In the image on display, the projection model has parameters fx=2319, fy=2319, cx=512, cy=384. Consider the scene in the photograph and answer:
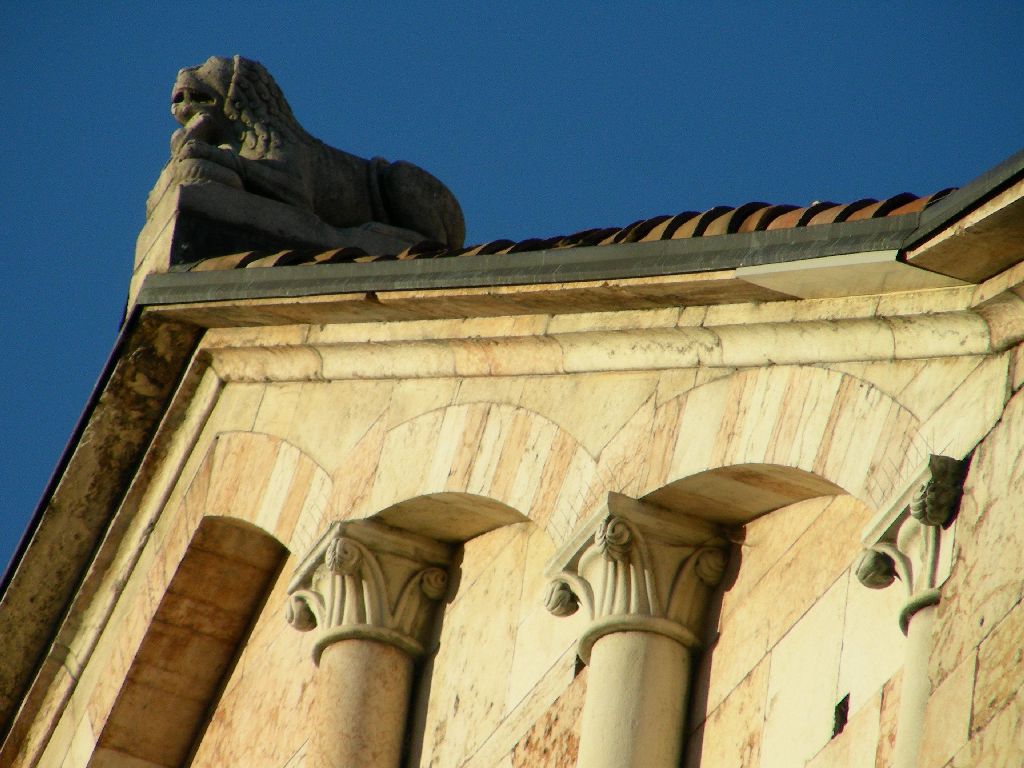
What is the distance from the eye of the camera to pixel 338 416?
27.8 ft

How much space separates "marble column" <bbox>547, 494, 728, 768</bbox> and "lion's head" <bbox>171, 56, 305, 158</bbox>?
3.62 metres

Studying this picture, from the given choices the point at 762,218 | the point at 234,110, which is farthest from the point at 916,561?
the point at 234,110

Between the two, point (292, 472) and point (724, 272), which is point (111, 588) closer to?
point (292, 472)

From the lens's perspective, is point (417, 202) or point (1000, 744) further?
point (417, 202)

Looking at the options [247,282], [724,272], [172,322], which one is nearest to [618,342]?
[724,272]

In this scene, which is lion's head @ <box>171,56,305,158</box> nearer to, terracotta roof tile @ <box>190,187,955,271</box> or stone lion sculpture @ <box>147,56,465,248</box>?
stone lion sculpture @ <box>147,56,465,248</box>

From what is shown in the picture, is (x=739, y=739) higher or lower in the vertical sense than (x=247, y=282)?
lower

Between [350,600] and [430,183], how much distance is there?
3.15 m

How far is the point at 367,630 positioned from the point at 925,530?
2.60 meters

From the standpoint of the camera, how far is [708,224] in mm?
6793

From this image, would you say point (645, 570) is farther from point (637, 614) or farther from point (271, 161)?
point (271, 161)

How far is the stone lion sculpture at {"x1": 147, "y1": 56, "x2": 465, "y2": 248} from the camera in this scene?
32.2 feet

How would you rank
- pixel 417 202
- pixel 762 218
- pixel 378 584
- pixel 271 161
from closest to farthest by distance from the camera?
pixel 762 218 < pixel 378 584 < pixel 271 161 < pixel 417 202

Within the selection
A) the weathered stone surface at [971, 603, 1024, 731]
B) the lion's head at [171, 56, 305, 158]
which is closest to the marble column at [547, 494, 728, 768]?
the weathered stone surface at [971, 603, 1024, 731]
